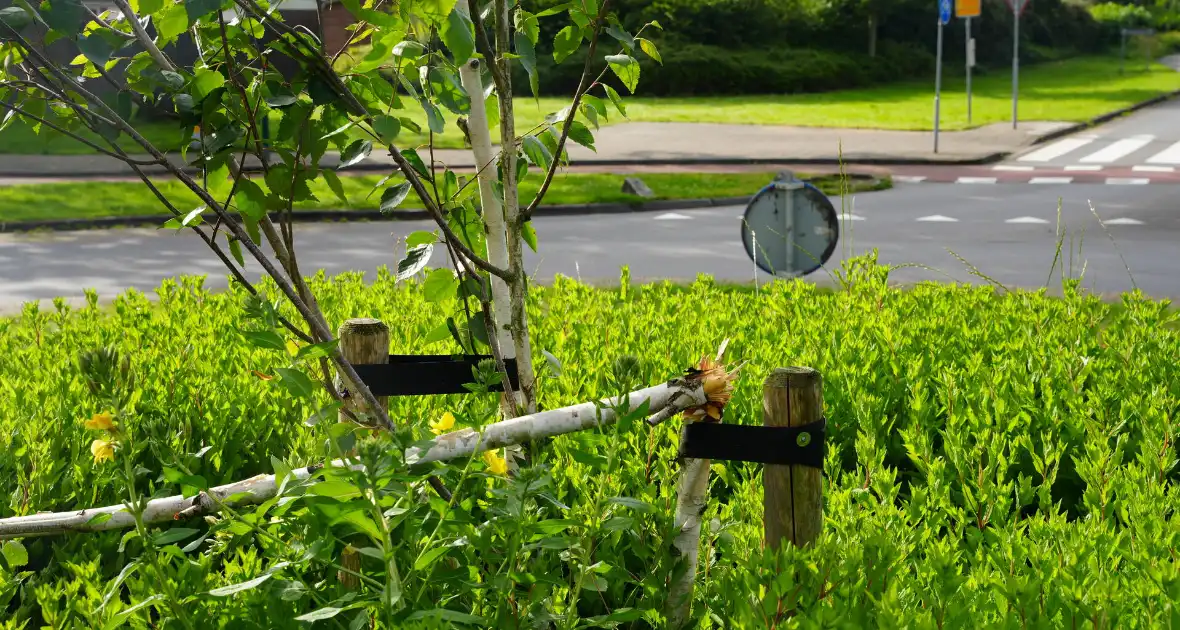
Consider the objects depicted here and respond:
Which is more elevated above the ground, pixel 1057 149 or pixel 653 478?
pixel 653 478

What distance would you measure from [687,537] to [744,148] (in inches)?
814

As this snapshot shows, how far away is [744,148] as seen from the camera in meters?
22.8

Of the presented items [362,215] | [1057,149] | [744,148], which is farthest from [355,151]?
[1057,149]

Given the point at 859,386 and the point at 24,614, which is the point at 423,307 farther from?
the point at 24,614

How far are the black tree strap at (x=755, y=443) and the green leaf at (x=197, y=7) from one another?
1.21 m

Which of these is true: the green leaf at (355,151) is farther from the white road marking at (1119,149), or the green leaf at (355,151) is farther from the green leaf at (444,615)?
the white road marking at (1119,149)

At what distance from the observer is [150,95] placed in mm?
2930

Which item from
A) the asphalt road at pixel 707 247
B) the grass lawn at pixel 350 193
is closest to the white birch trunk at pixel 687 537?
the asphalt road at pixel 707 247

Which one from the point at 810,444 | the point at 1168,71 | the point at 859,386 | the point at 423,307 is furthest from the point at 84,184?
the point at 1168,71

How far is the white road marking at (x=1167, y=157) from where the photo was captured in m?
20.1

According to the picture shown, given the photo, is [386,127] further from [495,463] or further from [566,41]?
[495,463]

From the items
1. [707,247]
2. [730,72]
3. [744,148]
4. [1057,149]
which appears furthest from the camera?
[730,72]

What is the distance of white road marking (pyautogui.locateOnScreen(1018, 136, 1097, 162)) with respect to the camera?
21.2 m

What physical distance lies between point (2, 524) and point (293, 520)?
0.61 metres
